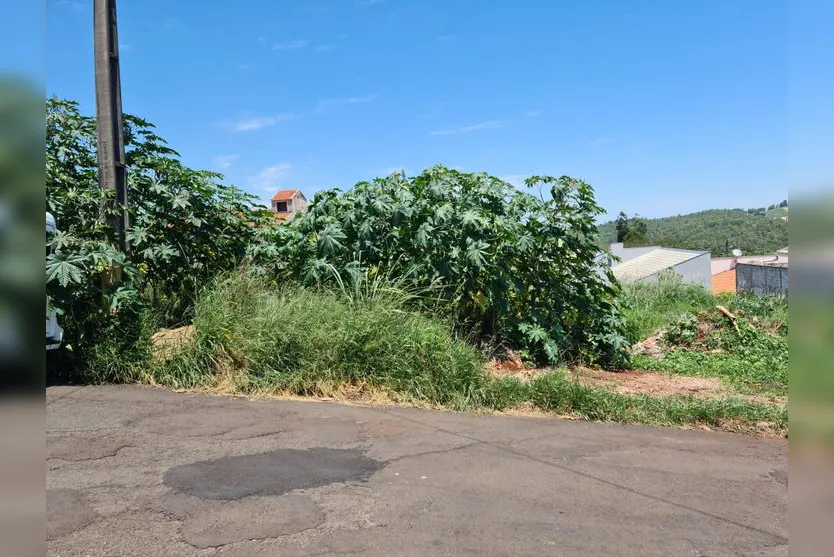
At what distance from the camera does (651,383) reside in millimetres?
8414

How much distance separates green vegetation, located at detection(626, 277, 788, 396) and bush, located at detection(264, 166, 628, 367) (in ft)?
4.97

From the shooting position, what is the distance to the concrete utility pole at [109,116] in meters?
7.88

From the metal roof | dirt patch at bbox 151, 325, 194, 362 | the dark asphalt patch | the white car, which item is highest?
the metal roof

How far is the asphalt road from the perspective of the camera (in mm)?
3451

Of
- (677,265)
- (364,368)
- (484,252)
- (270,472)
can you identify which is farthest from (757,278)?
(270,472)

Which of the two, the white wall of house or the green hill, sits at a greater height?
the green hill

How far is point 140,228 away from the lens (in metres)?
8.51

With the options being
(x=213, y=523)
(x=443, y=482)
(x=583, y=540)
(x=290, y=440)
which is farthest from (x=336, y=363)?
(x=583, y=540)

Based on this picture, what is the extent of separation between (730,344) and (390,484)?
8.87 m

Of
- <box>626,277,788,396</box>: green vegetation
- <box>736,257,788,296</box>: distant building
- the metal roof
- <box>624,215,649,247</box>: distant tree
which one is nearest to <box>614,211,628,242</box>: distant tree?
<box>624,215,649,247</box>: distant tree

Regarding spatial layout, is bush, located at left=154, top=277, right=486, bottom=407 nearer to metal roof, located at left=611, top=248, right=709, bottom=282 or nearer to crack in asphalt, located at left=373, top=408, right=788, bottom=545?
crack in asphalt, located at left=373, top=408, right=788, bottom=545

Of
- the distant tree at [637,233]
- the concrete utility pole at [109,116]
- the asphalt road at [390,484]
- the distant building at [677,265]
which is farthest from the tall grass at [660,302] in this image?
the distant tree at [637,233]

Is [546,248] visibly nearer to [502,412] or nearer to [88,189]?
[502,412]
